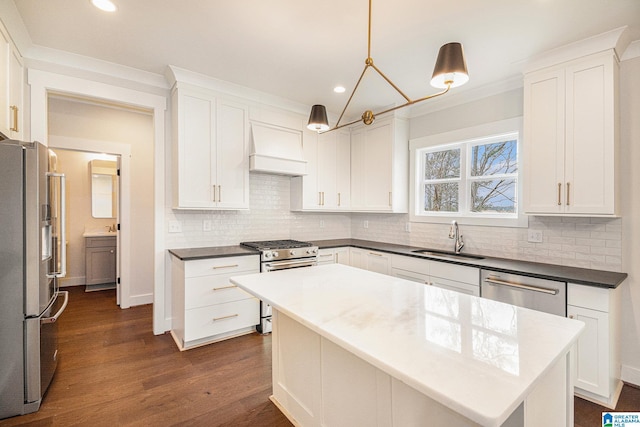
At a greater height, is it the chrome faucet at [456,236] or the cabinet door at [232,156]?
the cabinet door at [232,156]

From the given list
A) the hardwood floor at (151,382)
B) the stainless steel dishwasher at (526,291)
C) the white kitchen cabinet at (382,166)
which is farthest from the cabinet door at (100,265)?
the stainless steel dishwasher at (526,291)

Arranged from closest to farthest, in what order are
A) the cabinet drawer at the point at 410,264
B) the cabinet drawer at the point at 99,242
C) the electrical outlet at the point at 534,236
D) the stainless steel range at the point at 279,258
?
the electrical outlet at the point at 534,236
the cabinet drawer at the point at 410,264
the stainless steel range at the point at 279,258
the cabinet drawer at the point at 99,242

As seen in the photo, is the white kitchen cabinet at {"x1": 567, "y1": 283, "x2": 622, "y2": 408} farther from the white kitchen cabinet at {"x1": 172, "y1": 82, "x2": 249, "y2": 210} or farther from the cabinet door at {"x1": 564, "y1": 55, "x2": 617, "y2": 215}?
the white kitchen cabinet at {"x1": 172, "y1": 82, "x2": 249, "y2": 210}

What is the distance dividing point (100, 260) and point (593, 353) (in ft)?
21.0

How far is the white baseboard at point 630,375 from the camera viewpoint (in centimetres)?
235

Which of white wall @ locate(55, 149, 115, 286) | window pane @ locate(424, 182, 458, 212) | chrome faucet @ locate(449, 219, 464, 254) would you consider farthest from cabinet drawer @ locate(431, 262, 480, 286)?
white wall @ locate(55, 149, 115, 286)

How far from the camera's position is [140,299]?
14.4ft

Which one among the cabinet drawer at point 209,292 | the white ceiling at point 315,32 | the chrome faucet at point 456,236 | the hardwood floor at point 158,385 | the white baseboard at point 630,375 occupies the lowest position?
the hardwood floor at point 158,385

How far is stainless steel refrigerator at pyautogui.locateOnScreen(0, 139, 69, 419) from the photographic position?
1.94 metres

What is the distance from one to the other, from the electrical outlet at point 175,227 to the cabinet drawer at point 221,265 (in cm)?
64

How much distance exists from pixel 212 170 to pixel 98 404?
2215 millimetres

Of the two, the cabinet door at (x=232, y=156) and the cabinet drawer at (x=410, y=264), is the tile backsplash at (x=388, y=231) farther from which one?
the cabinet drawer at (x=410, y=264)

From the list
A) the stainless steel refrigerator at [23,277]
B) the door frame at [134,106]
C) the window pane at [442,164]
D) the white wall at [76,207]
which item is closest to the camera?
the stainless steel refrigerator at [23,277]

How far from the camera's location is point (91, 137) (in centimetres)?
399
